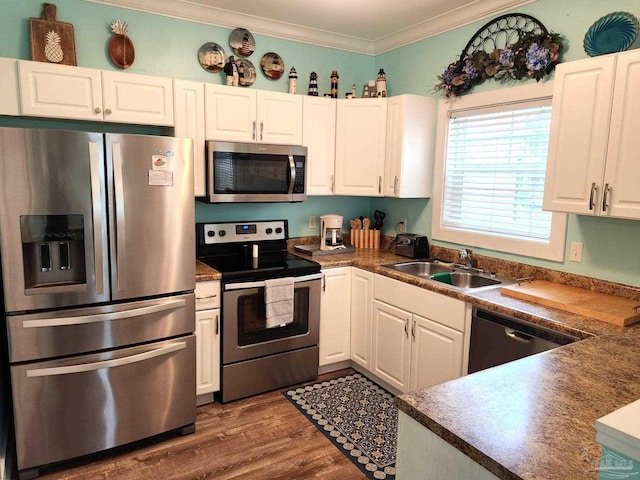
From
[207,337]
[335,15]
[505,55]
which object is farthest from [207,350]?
[505,55]

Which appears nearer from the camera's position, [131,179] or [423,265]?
[131,179]

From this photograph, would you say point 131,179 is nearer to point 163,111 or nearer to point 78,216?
point 78,216

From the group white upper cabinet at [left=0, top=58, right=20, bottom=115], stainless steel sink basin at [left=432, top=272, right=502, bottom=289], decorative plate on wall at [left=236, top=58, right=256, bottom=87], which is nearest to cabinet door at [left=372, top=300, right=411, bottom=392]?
stainless steel sink basin at [left=432, top=272, right=502, bottom=289]

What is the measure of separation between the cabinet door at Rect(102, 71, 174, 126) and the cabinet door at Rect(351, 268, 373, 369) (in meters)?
1.68

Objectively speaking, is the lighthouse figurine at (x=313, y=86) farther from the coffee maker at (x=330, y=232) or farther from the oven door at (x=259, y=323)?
the oven door at (x=259, y=323)

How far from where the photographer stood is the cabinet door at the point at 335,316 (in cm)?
326

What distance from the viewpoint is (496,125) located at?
9.88 feet

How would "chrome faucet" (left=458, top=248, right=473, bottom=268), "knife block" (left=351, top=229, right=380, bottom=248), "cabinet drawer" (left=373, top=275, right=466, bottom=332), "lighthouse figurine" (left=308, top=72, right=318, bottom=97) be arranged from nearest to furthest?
"cabinet drawer" (left=373, top=275, right=466, bottom=332), "chrome faucet" (left=458, top=248, right=473, bottom=268), "lighthouse figurine" (left=308, top=72, right=318, bottom=97), "knife block" (left=351, top=229, right=380, bottom=248)

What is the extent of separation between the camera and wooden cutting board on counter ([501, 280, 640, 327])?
2010 millimetres

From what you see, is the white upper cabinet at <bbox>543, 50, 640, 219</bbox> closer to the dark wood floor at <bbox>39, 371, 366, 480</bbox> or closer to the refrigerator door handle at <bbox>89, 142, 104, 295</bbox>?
the dark wood floor at <bbox>39, 371, 366, 480</bbox>

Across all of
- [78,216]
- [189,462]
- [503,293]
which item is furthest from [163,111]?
[503,293]

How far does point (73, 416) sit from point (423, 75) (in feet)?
10.7

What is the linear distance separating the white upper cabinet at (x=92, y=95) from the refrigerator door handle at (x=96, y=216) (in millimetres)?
639

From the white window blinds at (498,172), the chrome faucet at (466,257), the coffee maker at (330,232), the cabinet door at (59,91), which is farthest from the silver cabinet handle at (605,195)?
the cabinet door at (59,91)
